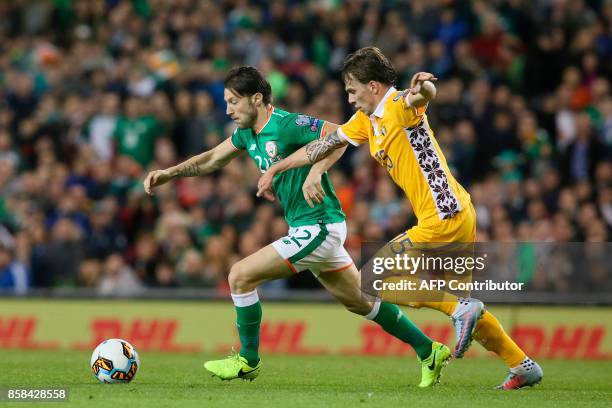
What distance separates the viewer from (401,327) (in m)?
9.76

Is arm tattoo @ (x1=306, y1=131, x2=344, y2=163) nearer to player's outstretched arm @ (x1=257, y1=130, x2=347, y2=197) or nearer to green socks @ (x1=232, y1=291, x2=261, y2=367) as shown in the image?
player's outstretched arm @ (x1=257, y1=130, x2=347, y2=197)

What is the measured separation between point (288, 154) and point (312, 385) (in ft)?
6.30

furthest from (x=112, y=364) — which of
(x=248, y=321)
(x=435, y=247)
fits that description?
(x=435, y=247)

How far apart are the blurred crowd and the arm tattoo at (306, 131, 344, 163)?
20.6 feet

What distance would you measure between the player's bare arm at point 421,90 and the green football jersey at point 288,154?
1265 millimetres

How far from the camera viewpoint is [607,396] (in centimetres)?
902

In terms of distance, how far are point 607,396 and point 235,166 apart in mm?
9043

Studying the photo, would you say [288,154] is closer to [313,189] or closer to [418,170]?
[313,189]

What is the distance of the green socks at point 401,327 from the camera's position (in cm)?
963

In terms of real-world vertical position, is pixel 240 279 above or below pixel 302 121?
below

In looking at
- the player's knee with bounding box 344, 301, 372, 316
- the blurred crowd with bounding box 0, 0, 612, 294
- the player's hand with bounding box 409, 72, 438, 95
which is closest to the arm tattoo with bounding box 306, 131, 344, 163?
the player's hand with bounding box 409, 72, 438, 95

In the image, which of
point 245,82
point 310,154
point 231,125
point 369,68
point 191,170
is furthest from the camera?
point 231,125

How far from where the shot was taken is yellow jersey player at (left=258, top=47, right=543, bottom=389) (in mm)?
8891

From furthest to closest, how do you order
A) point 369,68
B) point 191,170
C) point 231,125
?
point 231,125 → point 191,170 → point 369,68
